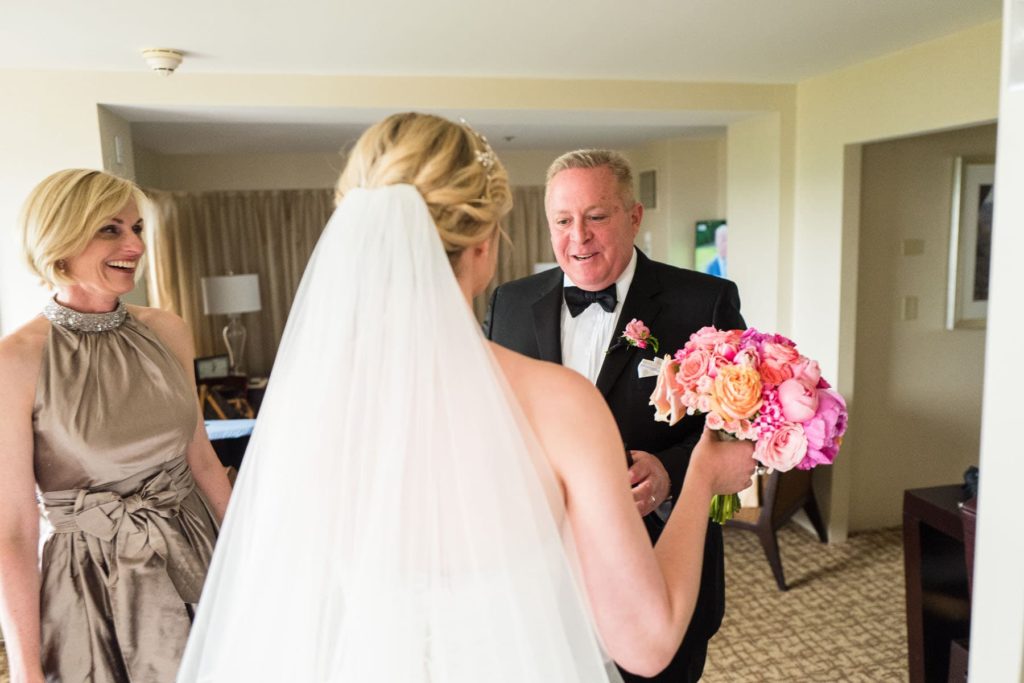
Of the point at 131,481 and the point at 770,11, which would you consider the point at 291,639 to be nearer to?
the point at 131,481

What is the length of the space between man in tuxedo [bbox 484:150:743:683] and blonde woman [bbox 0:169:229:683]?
37.9 inches

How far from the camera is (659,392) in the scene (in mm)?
1452

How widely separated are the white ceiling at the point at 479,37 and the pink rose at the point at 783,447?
1.97 meters

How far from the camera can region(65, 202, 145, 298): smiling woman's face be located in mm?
1733

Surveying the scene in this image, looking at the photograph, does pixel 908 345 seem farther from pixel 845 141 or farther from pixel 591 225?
pixel 591 225

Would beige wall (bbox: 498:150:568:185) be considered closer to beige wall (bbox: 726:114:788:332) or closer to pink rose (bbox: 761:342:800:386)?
beige wall (bbox: 726:114:788:332)

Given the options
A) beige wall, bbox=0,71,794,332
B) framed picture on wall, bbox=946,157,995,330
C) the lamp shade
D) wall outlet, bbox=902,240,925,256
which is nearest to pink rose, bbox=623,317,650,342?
beige wall, bbox=0,71,794,332

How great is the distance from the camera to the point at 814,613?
380 centimetres

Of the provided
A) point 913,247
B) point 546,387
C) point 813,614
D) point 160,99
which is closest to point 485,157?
point 546,387

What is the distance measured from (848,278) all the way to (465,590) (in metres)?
3.80

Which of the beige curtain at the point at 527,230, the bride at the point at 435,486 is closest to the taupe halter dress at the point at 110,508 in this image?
the bride at the point at 435,486

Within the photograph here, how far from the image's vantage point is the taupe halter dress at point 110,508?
67.1 inches

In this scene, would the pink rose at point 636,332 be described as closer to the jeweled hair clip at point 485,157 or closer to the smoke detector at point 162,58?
the jeweled hair clip at point 485,157

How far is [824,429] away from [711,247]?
5506 millimetres
